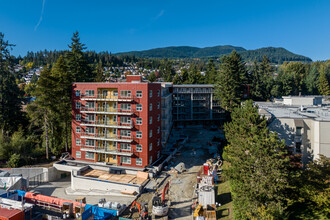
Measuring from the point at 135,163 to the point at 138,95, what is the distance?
12.2 m

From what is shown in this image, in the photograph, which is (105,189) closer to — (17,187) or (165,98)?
(17,187)

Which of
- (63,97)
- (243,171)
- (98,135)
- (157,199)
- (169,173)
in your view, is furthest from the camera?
(63,97)

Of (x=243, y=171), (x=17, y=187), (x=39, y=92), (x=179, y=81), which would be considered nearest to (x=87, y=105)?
(x=39, y=92)

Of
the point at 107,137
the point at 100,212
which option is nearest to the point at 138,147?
the point at 107,137

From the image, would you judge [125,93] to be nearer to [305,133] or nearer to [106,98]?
[106,98]

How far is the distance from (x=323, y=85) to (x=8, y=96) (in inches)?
4359

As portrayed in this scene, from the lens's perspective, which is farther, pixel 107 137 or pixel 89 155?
pixel 89 155

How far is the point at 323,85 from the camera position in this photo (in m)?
94.8

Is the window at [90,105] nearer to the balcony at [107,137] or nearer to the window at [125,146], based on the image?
the balcony at [107,137]

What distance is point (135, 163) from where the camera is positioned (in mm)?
40781

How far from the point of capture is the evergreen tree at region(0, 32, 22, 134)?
51.8m

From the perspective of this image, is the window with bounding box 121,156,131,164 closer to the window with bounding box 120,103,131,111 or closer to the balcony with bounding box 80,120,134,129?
the balcony with bounding box 80,120,134,129

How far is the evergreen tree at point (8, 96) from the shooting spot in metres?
51.8

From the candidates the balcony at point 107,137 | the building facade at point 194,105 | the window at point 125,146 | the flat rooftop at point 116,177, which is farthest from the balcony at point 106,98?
the building facade at point 194,105
